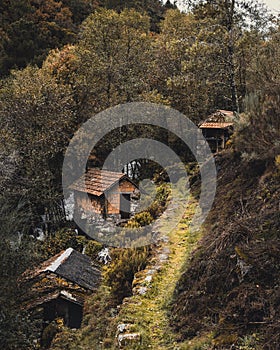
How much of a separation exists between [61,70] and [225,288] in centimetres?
1452

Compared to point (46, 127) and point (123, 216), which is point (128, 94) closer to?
point (46, 127)

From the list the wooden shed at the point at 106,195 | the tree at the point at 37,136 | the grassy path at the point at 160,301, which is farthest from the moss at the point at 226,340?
the tree at the point at 37,136

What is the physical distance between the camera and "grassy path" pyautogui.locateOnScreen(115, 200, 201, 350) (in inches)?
244

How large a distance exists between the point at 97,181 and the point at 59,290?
19.6ft

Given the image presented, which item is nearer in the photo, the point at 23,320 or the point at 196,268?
the point at 196,268

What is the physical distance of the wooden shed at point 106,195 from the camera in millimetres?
14922

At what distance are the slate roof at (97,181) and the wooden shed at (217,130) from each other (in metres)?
3.62

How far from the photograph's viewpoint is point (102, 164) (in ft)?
57.9

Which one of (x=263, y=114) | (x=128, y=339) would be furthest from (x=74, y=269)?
(x=263, y=114)

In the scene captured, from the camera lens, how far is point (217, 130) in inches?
597

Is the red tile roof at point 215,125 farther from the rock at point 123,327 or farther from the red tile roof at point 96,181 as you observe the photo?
the rock at point 123,327

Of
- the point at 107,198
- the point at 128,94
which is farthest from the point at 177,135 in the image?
the point at 107,198

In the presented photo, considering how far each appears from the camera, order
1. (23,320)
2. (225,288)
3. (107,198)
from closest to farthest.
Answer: (225,288) → (23,320) → (107,198)

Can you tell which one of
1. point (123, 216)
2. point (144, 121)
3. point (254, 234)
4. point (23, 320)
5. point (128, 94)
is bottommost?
point (23, 320)
